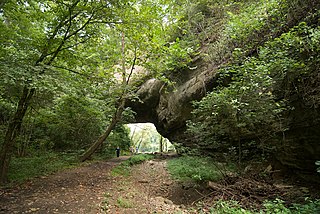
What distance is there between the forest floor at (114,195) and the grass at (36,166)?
0.49 m

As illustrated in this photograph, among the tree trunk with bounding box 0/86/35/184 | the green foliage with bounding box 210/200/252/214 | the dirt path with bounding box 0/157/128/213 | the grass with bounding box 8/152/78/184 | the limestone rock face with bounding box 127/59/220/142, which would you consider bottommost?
the green foliage with bounding box 210/200/252/214

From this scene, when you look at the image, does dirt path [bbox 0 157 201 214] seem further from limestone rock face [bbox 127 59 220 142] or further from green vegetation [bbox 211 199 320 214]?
limestone rock face [bbox 127 59 220 142]

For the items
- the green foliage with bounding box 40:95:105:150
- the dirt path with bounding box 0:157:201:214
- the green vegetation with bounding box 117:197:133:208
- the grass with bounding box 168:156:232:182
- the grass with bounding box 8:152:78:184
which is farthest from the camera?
the green foliage with bounding box 40:95:105:150

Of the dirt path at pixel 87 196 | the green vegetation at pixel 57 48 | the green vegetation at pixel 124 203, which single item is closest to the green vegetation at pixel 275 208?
the dirt path at pixel 87 196

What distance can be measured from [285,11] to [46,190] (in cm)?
947

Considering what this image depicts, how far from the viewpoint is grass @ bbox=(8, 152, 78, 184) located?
605 centimetres

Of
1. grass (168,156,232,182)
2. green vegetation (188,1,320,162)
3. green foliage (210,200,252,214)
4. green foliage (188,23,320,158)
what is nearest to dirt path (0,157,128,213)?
green foliage (210,200,252,214)

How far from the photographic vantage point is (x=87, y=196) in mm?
4930

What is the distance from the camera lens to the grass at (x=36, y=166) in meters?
6.05

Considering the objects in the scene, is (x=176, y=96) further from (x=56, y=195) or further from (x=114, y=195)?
(x=56, y=195)

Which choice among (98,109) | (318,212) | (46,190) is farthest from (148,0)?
(318,212)

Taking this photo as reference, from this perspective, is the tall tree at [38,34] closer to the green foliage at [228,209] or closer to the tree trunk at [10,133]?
the tree trunk at [10,133]

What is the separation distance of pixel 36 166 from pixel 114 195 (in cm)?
451

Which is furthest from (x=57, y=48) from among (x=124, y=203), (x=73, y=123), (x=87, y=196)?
(x=73, y=123)
